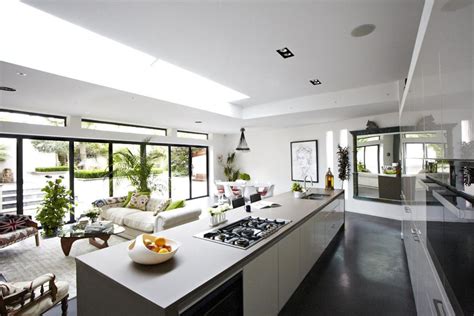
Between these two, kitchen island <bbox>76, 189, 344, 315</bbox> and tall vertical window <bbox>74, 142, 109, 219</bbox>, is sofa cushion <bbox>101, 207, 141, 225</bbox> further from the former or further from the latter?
kitchen island <bbox>76, 189, 344, 315</bbox>

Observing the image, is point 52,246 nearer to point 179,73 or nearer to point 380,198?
point 179,73

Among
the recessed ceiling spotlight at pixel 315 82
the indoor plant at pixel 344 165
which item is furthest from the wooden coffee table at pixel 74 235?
the indoor plant at pixel 344 165

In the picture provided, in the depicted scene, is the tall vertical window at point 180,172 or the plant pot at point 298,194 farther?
the tall vertical window at point 180,172

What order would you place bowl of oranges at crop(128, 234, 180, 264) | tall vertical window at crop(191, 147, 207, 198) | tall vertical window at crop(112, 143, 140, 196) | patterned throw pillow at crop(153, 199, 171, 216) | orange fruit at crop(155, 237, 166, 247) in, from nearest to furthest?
bowl of oranges at crop(128, 234, 180, 264) < orange fruit at crop(155, 237, 166, 247) < patterned throw pillow at crop(153, 199, 171, 216) < tall vertical window at crop(112, 143, 140, 196) < tall vertical window at crop(191, 147, 207, 198)

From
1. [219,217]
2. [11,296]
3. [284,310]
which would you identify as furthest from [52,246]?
[284,310]

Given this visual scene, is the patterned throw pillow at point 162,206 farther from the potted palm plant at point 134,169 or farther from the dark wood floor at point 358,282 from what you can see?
the dark wood floor at point 358,282

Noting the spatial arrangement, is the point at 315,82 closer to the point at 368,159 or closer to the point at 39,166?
the point at 368,159

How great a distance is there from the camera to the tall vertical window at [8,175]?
4.32 meters

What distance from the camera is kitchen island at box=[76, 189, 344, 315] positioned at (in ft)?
3.50

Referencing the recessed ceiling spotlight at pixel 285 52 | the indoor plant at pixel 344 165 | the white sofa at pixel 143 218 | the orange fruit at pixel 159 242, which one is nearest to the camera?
the orange fruit at pixel 159 242

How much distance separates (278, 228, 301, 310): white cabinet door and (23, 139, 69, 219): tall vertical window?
5.47 m

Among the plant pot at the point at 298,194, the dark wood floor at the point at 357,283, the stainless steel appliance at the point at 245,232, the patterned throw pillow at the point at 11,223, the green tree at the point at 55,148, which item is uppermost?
the green tree at the point at 55,148

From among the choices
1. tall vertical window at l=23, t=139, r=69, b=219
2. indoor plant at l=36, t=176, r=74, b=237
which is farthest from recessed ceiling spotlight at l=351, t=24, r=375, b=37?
tall vertical window at l=23, t=139, r=69, b=219

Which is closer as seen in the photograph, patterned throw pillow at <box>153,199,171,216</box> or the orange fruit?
the orange fruit
